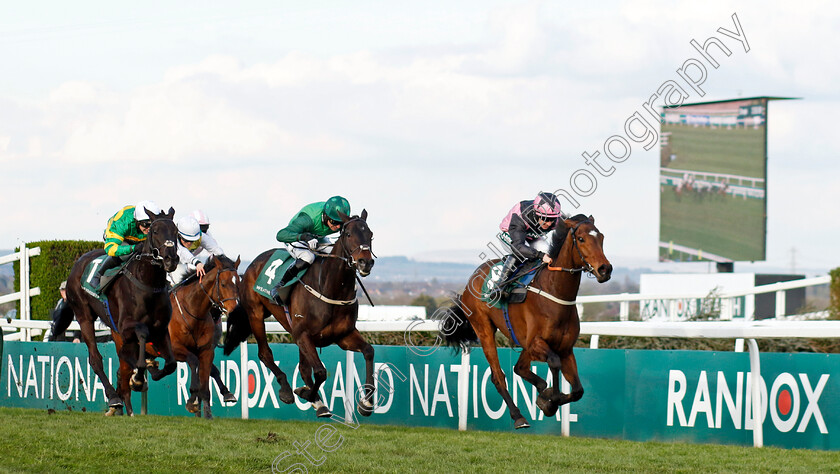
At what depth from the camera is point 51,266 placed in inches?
493

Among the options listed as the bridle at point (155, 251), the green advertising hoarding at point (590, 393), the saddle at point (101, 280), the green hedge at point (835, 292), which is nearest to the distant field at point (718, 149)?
the green hedge at point (835, 292)

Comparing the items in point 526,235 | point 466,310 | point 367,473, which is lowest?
point 367,473

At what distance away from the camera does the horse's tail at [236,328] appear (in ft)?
29.9

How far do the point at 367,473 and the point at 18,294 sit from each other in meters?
8.08

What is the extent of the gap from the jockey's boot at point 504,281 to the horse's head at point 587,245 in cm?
64

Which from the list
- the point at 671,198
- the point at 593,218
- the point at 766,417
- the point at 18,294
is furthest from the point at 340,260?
the point at 671,198

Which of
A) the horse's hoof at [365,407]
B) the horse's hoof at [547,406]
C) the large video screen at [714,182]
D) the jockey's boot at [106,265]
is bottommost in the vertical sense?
the horse's hoof at [365,407]

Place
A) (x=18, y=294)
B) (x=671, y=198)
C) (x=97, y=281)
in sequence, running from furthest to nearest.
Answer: (x=671, y=198), (x=18, y=294), (x=97, y=281)

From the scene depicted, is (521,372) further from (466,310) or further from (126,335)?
(126,335)

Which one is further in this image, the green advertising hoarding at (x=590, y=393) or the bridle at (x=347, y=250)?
the bridle at (x=347, y=250)

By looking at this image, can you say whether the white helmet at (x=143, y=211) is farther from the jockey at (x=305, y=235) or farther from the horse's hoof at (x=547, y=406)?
the horse's hoof at (x=547, y=406)

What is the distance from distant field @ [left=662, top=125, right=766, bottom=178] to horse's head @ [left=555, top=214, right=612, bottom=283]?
13227 mm

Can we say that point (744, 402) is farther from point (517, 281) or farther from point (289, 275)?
point (289, 275)

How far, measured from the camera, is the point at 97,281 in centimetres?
898
